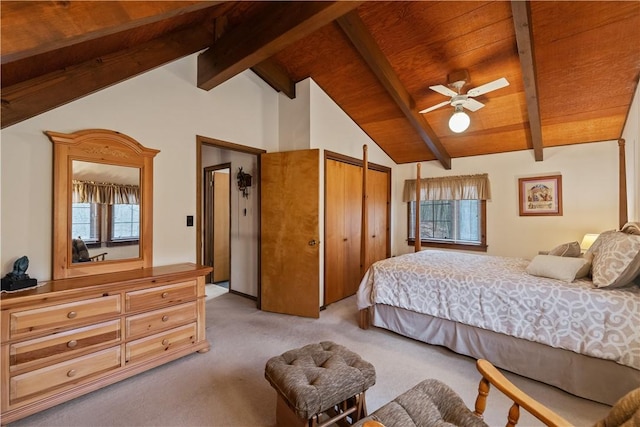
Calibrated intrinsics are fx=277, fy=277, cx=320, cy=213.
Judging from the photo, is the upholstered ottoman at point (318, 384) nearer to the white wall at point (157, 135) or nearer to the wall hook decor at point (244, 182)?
the white wall at point (157, 135)

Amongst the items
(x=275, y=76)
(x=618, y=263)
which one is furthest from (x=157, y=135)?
(x=618, y=263)

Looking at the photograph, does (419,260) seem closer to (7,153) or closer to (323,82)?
(323,82)

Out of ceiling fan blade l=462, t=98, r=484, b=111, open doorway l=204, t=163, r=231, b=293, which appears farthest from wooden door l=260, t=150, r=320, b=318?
ceiling fan blade l=462, t=98, r=484, b=111

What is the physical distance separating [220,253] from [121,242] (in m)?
2.68

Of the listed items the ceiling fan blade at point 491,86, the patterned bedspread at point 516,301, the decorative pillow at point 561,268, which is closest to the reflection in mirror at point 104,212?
the patterned bedspread at point 516,301

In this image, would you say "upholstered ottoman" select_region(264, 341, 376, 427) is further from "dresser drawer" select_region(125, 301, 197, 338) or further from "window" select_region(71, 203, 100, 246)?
"window" select_region(71, 203, 100, 246)

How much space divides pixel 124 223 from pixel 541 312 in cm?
344

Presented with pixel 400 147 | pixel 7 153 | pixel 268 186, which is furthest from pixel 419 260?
pixel 7 153

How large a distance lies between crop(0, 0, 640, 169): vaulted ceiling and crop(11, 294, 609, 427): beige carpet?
200cm

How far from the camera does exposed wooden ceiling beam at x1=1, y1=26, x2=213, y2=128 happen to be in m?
1.88

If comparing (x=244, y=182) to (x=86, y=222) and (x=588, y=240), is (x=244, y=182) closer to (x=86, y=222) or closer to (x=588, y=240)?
(x=86, y=222)

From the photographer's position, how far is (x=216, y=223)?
197 inches

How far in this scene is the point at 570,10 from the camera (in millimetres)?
2268

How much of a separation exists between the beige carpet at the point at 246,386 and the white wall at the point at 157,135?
991 millimetres
